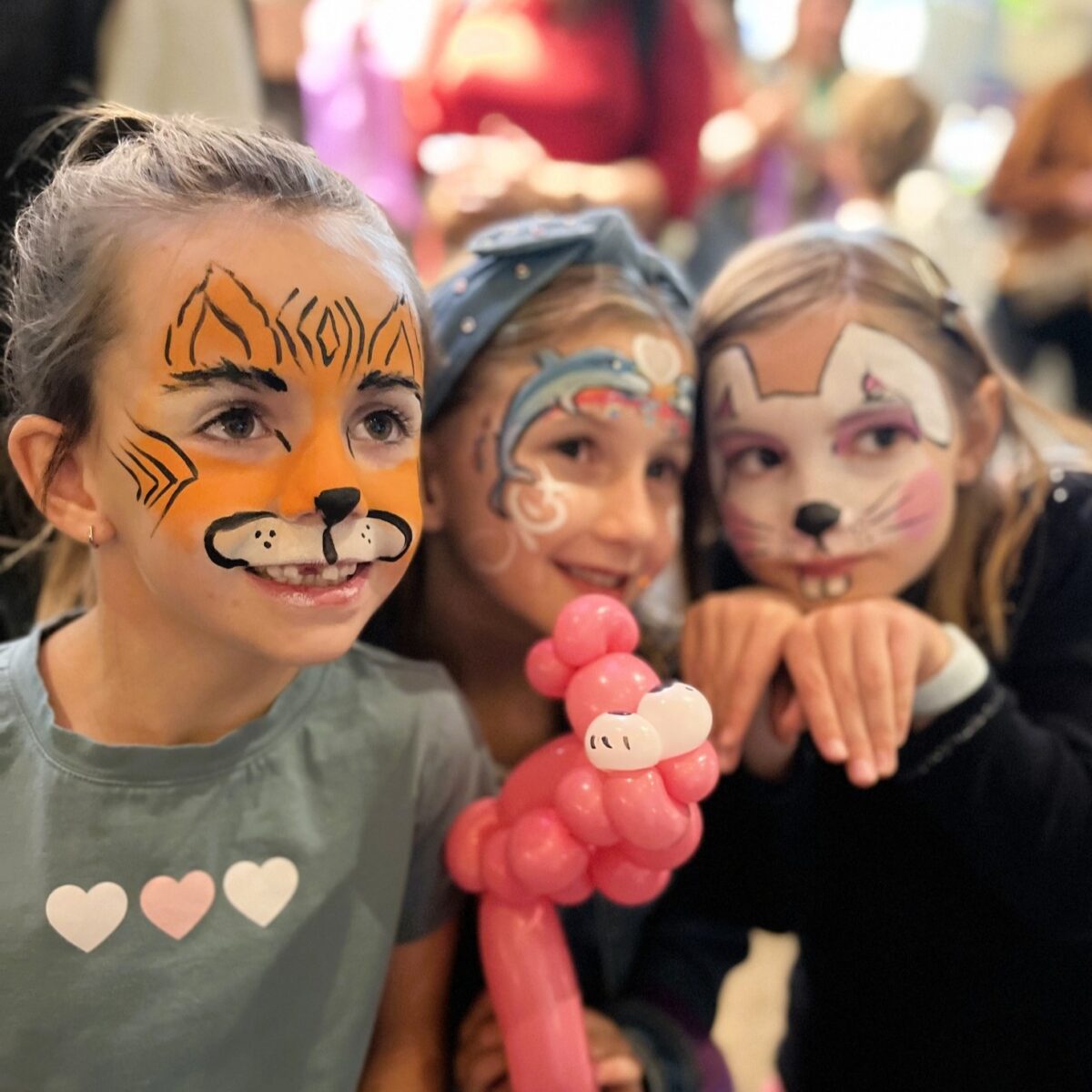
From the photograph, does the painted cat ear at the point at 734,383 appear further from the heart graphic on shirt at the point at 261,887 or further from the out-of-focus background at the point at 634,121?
the heart graphic on shirt at the point at 261,887

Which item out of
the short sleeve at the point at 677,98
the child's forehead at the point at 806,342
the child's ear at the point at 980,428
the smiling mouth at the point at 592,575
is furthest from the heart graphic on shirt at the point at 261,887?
the short sleeve at the point at 677,98

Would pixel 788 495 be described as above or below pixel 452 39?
below

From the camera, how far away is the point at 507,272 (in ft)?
2.91

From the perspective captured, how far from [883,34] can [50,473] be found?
3.34 metres

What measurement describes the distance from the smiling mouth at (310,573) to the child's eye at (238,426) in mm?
78

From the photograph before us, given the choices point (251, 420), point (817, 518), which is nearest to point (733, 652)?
point (817, 518)

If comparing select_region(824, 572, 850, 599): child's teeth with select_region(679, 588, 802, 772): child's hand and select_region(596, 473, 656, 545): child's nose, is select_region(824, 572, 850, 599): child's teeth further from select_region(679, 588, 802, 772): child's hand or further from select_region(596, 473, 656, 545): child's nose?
select_region(596, 473, 656, 545): child's nose

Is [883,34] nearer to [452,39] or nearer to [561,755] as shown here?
[452,39]

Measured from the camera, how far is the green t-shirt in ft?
2.09

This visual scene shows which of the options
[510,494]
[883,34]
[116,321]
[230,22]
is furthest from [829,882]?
[883,34]

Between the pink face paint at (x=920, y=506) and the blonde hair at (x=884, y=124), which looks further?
the blonde hair at (x=884, y=124)

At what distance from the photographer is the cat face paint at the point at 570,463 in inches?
33.0

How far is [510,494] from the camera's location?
85 cm

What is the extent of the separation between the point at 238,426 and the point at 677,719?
316 mm
